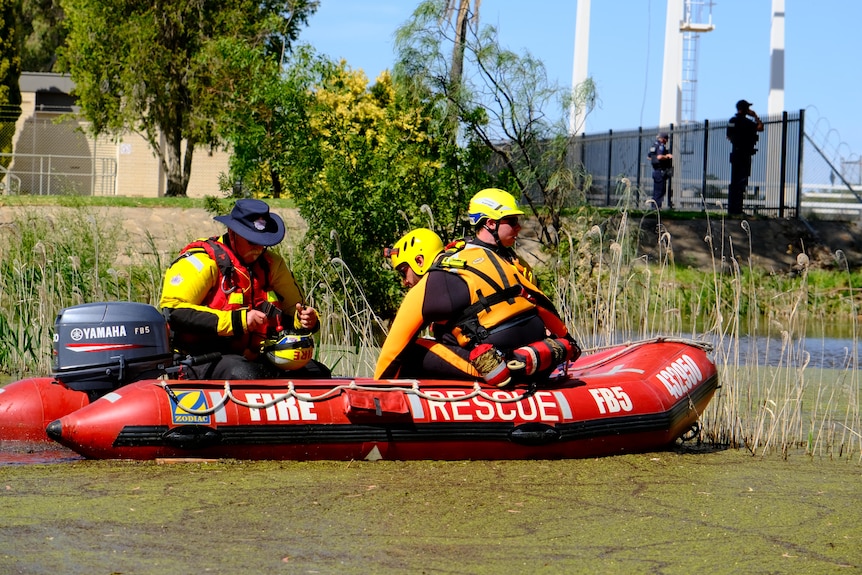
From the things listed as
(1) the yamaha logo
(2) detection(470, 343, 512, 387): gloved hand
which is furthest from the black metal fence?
(1) the yamaha logo

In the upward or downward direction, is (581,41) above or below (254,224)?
above

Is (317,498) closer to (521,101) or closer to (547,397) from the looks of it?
(547,397)

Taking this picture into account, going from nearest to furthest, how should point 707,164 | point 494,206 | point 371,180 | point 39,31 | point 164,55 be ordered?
1. point 494,206
2. point 371,180
3. point 164,55
4. point 707,164
5. point 39,31

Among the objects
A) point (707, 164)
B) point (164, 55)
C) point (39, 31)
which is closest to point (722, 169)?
point (707, 164)

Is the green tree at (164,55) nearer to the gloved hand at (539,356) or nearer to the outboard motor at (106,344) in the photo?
the outboard motor at (106,344)

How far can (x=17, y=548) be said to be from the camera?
4668mm

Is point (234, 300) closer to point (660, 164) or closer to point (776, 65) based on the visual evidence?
point (660, 164)

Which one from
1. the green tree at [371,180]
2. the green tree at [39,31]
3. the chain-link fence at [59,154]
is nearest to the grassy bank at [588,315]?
the green tree at [371,180]

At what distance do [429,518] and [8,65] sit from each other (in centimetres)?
2448

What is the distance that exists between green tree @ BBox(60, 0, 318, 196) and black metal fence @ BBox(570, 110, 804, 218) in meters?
6.15

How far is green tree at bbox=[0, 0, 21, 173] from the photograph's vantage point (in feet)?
88.9

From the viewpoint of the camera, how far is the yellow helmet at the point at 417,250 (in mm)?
7188

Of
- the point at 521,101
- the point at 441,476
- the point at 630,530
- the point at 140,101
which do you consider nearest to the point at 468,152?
the point at 521,101

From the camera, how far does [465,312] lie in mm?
6727
